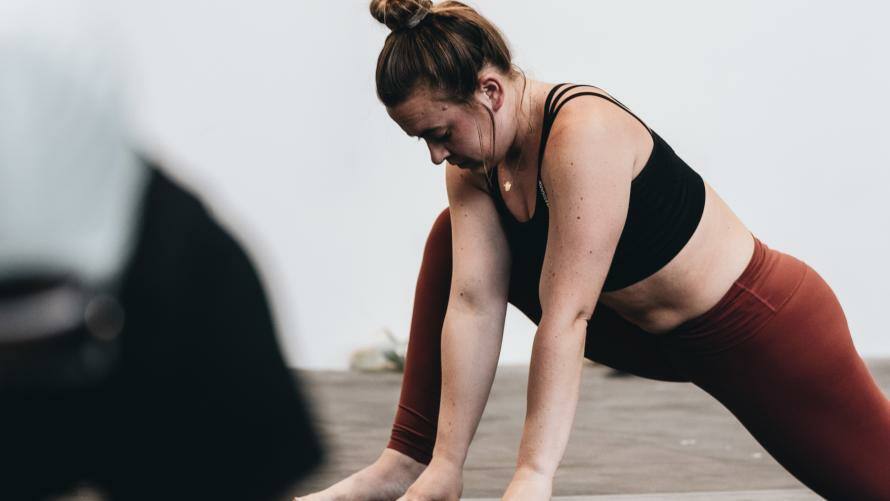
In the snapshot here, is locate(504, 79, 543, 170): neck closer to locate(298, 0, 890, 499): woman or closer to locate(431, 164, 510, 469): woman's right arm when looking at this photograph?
locate(298, 0, 890, 499): woman

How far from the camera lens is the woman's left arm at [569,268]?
5.70 feet

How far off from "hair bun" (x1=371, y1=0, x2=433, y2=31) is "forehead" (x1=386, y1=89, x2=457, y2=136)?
101mm

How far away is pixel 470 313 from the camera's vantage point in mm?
2055

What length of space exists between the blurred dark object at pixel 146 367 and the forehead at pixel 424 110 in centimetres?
52

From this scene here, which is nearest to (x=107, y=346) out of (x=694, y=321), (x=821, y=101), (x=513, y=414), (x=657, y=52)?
(x=694, y=321)

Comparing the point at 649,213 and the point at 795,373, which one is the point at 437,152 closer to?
the point at 649,213

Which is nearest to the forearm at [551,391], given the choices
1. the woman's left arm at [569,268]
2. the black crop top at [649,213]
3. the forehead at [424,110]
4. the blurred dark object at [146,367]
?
the woman's left arm at [569,268]

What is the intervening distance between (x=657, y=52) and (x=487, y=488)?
7.93 ft

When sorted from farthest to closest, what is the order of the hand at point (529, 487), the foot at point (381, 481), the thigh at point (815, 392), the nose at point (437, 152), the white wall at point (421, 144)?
the white wall at point (421, 144) → the foot at point (381, 481) → the thigh at point (815, 392) → the nose at point (437, 152) → the hand at point (529, 487)

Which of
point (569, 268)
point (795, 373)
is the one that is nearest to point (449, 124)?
point (569, 268)

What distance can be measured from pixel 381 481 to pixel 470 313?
322 mm

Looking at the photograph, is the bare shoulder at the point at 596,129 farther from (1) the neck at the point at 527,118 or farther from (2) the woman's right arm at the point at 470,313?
(2) the woman's right arm at the point at 470,313

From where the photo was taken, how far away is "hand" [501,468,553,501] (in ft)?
5.66

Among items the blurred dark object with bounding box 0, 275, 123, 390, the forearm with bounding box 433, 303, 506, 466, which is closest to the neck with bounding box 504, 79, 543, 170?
the forearm with bounding box 433, 303, 506, 466
